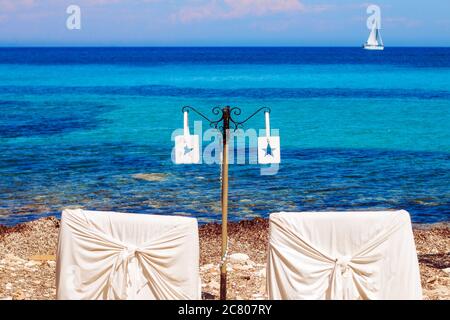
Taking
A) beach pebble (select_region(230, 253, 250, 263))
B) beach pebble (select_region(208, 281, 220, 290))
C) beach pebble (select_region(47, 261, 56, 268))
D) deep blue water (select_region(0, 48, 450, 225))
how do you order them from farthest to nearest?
deep blue water (select_region(0, 48, 450, 225))
beach pebble (select_region(230, 253, 250, 263))
beach pebble (select_region(47, 261, 56, 268))
beach pebble (select_region(208, 281, 220, 290))

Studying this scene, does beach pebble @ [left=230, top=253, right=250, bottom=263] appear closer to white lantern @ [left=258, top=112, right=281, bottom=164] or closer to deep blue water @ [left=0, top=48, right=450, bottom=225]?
white lantern @ [left=258, top=112, right=281, bottom=164]

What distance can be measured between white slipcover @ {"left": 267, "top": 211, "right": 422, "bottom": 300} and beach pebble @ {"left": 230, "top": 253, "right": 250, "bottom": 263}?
436 cm

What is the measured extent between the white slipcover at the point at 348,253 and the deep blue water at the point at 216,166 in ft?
31.3

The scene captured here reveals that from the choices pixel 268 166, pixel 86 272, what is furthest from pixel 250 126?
pixel 86 272

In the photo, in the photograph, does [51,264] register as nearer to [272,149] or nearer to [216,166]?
[272,149]

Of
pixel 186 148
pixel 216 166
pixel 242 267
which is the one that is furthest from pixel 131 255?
pixel 216 166

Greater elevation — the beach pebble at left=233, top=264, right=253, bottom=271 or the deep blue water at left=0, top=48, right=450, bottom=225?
the deep blue water at left=0, top=48, right=450, bottom=225

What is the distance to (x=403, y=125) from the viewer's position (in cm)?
3841

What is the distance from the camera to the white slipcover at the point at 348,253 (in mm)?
7883

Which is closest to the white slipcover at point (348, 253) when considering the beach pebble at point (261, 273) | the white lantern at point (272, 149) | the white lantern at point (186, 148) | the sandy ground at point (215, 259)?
the white lantern at point (272, 149)

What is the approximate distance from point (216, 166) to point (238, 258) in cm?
1203

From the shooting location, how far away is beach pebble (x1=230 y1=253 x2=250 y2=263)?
40.4ft

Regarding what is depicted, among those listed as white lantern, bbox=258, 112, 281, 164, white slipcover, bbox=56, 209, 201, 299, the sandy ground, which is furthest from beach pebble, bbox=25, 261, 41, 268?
white lantern, bbox=258, 112, 281, 164
